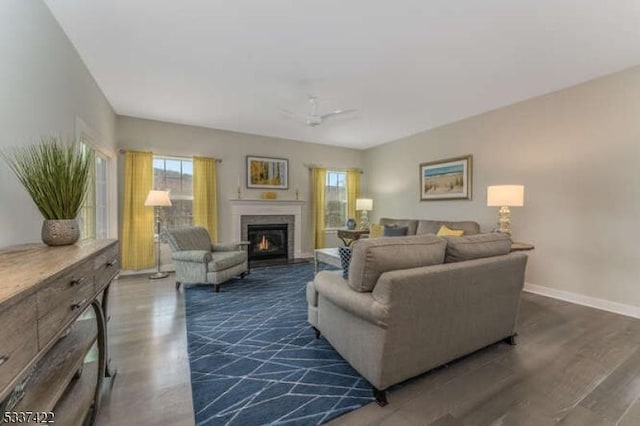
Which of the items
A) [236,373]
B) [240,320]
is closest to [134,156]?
[240,320]

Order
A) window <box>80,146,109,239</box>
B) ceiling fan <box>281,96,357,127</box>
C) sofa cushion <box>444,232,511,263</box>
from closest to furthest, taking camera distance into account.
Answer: sofa cushion <box>444,232,511,263</box> → window <box>80,146,109,239</box> → ceiling fan <box>281,96,357,127</box>

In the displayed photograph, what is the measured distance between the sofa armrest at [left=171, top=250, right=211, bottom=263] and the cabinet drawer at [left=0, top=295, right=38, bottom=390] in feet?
9.80

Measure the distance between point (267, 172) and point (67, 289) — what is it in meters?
4.88

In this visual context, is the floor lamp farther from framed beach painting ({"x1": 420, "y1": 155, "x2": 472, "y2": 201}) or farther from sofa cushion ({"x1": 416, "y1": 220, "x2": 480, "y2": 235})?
framed beach painting ({"x1": 420, "y1": 155, "x2": 472, "y2": 201})

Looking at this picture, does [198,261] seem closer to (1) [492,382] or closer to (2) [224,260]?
(2) [224,260]

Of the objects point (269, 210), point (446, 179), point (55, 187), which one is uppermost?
point (446, 179)

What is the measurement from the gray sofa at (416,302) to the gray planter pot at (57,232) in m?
1.58

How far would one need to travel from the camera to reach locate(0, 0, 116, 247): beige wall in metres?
1.60

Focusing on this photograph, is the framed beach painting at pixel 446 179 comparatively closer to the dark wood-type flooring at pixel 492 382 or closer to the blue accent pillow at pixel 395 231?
the blue accent pillow at pixel 395 231

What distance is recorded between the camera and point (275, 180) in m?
5.89

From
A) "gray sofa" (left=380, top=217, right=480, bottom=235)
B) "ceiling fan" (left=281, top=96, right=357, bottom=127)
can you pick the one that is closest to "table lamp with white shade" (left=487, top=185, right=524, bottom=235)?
"gray sofa" (left=380, top=217, right=480, bottom=235)

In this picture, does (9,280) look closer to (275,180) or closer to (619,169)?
(619,169)

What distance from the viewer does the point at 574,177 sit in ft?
11.2

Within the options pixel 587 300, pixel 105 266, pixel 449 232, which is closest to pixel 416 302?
pixel 105 266
